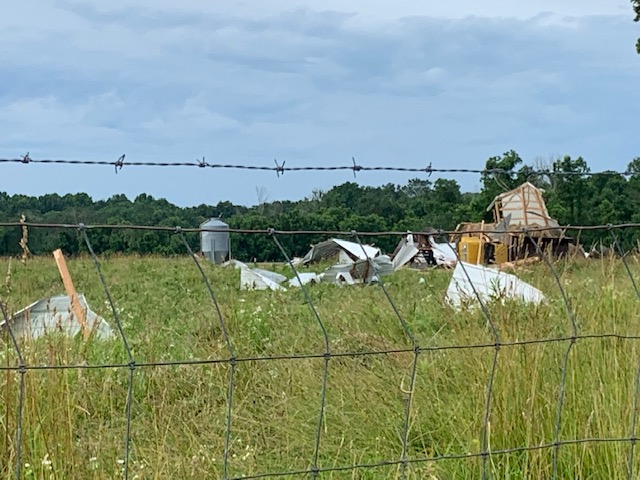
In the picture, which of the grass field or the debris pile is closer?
the grass field

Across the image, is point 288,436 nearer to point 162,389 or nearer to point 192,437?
point 192,437

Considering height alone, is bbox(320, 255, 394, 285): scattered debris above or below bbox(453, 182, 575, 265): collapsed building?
below

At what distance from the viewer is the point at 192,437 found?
2.87 m

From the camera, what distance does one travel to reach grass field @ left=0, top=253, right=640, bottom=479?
2457 mm

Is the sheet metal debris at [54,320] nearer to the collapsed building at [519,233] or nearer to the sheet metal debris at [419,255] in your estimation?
the collapsed building at [519,233]

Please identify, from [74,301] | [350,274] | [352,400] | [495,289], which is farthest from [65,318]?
[350,274]

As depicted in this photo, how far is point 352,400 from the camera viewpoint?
3025mm

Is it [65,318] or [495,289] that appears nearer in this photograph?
[495,289]

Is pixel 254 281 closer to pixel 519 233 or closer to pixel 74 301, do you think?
pixel 74 301

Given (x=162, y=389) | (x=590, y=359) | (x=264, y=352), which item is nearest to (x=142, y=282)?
(x=264, y=352)

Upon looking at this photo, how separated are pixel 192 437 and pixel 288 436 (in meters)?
0.36

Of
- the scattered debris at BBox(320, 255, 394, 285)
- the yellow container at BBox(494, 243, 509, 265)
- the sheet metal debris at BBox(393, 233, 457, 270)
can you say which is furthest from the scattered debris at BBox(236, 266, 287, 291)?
the sheet metal debris at BBox(393, 233, 457, 270)

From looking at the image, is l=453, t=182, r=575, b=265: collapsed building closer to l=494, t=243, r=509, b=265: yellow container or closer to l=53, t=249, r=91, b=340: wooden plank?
l=494, t=243, r=509, b=265: yellow container

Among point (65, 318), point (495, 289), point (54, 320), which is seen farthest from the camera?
point (65, 318)
